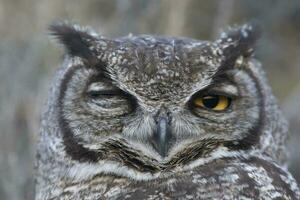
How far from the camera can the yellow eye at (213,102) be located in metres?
3.27

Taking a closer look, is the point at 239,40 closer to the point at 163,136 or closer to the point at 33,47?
the point at 163,136

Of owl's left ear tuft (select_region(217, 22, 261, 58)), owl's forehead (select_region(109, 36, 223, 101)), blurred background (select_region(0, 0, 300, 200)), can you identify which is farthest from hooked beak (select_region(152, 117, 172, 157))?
blurred background (select_region(0, 0, 300, 200))

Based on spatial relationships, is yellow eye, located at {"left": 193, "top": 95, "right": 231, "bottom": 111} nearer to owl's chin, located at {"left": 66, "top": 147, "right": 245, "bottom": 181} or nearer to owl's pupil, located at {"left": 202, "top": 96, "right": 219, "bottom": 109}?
owl's pupil, located at {"left": 202, "top": 96, "right": 219, "bottom": 109}

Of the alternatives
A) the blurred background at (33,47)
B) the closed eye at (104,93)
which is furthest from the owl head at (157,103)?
the blurred background at (33,47)

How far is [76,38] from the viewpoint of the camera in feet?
11.6

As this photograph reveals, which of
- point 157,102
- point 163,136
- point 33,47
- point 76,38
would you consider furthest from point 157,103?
point 33,47

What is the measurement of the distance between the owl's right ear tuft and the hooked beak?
43 cm

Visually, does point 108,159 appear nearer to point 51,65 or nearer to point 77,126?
point 77,126

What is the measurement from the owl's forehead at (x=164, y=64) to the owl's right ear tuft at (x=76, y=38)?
0.13 m

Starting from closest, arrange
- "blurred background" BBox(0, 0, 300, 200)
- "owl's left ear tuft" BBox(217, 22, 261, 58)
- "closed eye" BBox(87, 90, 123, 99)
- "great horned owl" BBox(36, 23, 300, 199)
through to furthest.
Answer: "great horned owl" BBox(36, 23, 300, 199) → "closed eye" BBox(87, 90, 123, 99) → "owl's left ear tuft" BBox(217, 22, 261, 58) → "blurred background" BBox(0, 0, 300, 200)

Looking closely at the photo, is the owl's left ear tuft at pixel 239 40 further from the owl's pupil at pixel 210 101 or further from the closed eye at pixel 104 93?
the closed eye at pixel 104 93

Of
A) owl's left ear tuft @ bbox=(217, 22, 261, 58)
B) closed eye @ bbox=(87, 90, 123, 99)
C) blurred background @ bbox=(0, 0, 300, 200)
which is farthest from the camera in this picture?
blurred background @ bbox=(0, 0, 300, 200)

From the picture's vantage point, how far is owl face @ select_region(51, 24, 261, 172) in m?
3.22

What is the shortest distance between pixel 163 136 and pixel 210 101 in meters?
0.25
